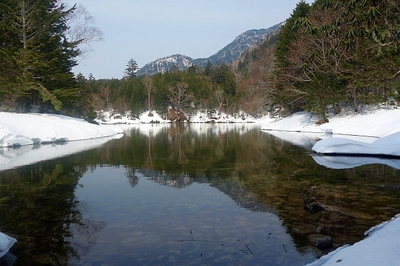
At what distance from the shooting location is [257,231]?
579 cm

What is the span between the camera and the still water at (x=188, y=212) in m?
4.93

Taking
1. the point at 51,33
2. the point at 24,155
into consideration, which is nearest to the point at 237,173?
the point at 24,155

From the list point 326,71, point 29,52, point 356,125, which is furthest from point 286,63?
point 29,52

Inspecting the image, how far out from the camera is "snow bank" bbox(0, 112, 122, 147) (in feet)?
66.6

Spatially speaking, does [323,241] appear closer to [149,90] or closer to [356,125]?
[356,125]

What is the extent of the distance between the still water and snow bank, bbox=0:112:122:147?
32.4 feet

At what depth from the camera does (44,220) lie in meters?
6.35

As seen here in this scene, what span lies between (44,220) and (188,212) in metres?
3.05

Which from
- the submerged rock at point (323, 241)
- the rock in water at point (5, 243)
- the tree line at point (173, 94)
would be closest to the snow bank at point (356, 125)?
the submerged rock at point (323, 241)

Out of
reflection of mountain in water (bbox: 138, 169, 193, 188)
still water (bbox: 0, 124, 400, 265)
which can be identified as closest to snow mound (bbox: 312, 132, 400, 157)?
still water (bbox: 0, 124, 400, 265)

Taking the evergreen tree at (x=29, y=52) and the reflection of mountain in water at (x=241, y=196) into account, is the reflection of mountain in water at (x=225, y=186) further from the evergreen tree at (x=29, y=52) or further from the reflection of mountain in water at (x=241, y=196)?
the evergreen tree at (x=29, y=52)

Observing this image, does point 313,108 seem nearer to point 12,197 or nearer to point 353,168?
point 353,168

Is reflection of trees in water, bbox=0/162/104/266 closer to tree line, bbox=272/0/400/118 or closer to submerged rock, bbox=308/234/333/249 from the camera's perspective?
submerged rock, bbox=308/234/333/249

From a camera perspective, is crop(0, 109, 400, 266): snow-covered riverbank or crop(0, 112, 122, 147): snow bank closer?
crop(0, 109, 400, 266): snow-covered riverbank
